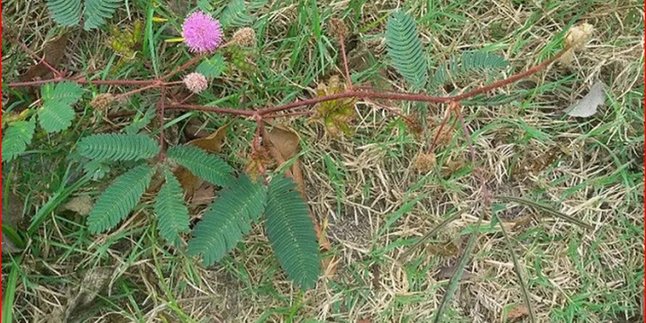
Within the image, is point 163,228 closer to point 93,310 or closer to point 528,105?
point 93,310

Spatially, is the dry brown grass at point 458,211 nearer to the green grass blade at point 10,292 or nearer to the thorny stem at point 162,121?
the green grass blade at point 10,292

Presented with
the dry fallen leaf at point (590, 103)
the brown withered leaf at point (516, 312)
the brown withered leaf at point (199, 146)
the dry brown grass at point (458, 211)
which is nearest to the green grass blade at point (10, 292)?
the dry brown grass at point (458, 211)

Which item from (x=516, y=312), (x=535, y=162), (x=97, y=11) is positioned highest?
(x=97, y=11)

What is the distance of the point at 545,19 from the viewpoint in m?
2.19

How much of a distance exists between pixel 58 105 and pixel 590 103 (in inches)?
53.1

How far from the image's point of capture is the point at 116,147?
5.98ft

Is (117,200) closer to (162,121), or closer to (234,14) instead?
(162,121)

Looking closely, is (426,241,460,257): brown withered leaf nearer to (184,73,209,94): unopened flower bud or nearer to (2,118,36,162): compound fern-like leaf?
(184,73,209,94): unopened flower bud

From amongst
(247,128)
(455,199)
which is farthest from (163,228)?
(455,199)

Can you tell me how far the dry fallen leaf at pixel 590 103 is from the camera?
2.14 m

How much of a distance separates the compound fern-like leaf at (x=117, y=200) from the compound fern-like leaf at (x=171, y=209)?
47mm

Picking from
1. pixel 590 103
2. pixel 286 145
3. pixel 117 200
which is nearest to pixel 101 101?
pixel 117 200

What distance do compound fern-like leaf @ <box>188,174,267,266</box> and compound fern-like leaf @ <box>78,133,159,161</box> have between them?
192mm

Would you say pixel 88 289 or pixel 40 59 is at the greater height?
pixel 40 59
